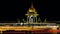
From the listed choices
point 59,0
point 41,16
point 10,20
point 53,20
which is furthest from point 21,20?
point 59,0

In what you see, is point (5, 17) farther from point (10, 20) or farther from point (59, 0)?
point (59, 0)

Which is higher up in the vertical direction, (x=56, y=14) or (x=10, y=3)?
(x=10, y=3)

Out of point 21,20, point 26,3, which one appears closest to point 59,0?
point 26,3

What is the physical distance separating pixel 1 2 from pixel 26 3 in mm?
715

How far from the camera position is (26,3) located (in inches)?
169

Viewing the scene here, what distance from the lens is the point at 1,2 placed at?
429cm

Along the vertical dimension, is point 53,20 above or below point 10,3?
below

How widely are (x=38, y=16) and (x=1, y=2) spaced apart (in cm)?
113

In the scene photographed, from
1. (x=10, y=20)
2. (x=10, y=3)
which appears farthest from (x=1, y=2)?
(x=10, y=20)

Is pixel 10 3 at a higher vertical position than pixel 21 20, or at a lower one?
higher

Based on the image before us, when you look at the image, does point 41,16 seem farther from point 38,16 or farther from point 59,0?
point 59,0

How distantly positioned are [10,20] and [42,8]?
0.97m

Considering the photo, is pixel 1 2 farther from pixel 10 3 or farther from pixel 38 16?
pixel 38 16

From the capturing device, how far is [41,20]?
13.6 feet
